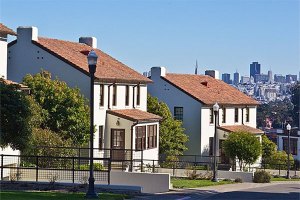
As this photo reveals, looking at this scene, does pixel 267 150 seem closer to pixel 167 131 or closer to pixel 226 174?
pixel 167 131

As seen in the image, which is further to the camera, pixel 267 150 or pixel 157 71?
pixel 267 150

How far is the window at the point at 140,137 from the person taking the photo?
48.5 metres

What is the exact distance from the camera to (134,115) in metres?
48.9

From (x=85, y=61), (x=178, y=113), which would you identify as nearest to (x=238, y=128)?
(x=178, y=113)

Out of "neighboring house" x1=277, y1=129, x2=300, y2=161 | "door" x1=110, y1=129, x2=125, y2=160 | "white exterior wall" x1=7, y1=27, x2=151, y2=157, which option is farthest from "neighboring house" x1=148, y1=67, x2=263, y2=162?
"neighboring house" x1=277, y1=129, x2=300, y2=161

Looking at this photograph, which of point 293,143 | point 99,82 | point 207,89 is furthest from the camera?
point 293,143

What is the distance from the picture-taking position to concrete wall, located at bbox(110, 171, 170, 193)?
1324 inches

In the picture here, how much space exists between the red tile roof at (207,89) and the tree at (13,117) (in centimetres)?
3267

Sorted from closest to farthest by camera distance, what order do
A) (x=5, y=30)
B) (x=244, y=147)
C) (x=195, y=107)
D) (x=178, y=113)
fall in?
(x=5, y=30)
(x=244, y=147)
(x=195, y=107)
(x=178, y=113)

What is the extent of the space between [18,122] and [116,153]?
A: 824 inches

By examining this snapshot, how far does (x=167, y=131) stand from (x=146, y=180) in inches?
868

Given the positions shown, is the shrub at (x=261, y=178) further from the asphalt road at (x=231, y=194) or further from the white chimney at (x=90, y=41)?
the white chimney at (x=90, y=41)

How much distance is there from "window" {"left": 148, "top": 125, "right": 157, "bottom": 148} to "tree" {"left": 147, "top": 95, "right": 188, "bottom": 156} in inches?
148

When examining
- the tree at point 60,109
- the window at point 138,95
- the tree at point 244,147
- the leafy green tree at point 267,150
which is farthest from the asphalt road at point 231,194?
the leafy green tree at point 267,150
